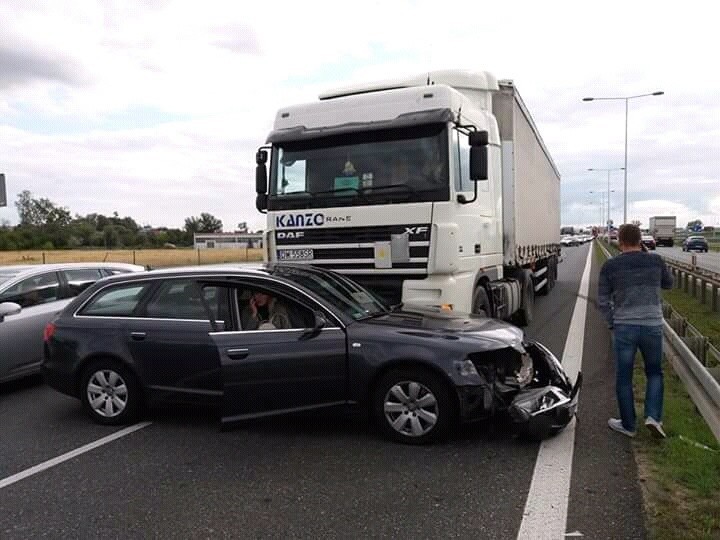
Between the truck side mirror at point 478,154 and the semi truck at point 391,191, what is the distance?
1 centimetres

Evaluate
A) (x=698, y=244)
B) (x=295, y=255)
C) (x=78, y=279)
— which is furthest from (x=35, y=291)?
(x=698, y=244)

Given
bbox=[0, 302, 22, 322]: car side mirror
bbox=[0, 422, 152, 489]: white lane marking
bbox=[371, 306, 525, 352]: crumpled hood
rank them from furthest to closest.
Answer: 1. bbox=[0, 302, 22, 322]: car side mirror
2. bbox=[371, 306, 525, 352]: crumpled hood
3. bbox=[0, 422, 152, 489]: white lane marking

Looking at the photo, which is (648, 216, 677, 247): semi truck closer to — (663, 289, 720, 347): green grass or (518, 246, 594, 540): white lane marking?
(663, 289, 720, 347): green grass

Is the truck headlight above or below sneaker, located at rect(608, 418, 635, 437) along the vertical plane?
above

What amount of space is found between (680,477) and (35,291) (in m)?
7.22

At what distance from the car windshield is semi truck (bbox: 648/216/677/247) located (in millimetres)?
71095

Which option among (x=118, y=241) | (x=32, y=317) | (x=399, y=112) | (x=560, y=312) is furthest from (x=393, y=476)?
(x=118, y=241)

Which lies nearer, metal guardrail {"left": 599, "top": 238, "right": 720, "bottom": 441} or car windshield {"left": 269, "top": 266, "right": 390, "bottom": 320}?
metal guardrail {"left": 599, "top": 238, "right": 720, "bottom": 441}

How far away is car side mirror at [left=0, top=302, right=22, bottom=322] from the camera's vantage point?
22.5 ft

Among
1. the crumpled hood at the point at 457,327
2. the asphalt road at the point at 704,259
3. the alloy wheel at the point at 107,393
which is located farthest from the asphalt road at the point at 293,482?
the asphalt road at the point at 704,259

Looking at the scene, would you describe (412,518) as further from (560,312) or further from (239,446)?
(560,312)

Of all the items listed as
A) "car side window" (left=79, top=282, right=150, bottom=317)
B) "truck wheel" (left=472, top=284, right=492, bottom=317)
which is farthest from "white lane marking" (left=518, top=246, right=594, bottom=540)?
"car side window" (left=79, top=282, right=150, bottom=317)

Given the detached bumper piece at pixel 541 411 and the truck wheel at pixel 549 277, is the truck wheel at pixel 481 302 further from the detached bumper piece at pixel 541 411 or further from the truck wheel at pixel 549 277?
the truck wheel at pixel 549 277

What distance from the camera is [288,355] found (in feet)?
16.8
